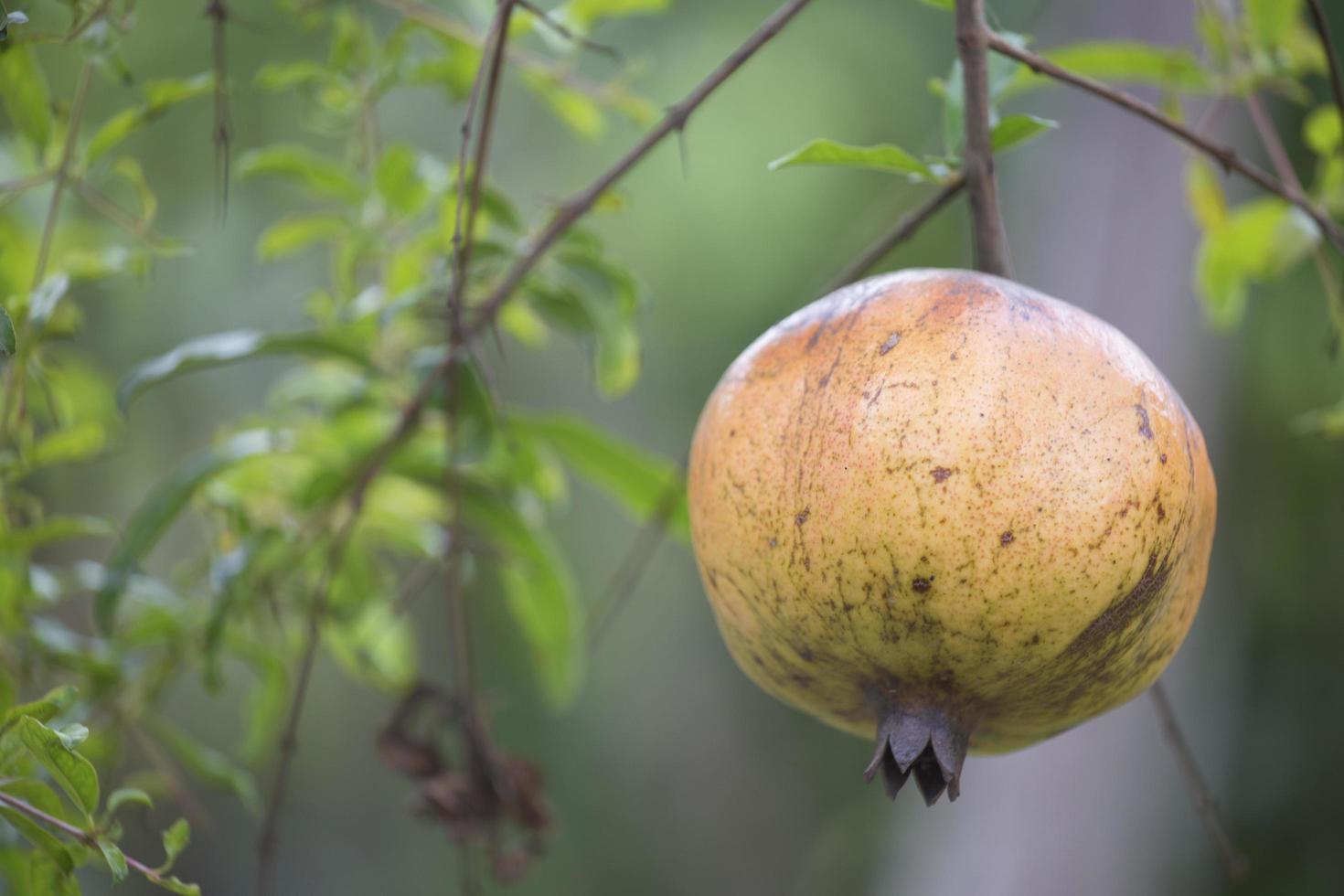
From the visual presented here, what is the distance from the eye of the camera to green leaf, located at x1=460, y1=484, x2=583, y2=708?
137cm

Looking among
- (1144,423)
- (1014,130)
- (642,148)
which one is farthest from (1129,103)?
(642,148)

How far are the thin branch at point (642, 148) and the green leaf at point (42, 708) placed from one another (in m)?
0.46

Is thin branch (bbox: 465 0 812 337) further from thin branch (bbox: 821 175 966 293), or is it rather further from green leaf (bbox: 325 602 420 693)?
green leaf (bbox: 325 602 420 693)

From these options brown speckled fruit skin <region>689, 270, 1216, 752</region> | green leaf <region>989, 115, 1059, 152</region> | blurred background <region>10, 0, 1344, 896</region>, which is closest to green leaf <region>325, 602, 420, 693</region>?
blurred background <region>10, 0, 1344, 896</region>

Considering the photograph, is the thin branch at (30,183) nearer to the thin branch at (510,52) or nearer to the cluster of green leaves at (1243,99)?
the thin branch at (510,52)

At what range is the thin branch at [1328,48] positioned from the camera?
916mm

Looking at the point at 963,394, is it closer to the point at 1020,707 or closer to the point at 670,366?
the point at 1020,707

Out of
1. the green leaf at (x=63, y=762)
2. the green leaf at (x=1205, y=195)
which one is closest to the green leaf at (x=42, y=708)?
the green leaf at (x=63, y=762)

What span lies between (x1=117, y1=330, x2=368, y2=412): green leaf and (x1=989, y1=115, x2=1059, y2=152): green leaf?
2.21 feet

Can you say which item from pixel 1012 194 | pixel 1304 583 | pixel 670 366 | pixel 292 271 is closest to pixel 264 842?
pixel 1012 194

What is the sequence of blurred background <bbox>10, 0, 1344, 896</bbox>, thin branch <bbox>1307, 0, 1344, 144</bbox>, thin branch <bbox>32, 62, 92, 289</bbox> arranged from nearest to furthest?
thin branch <bbox>1307, 0, 1344, 144</bbox> < thin branch <bbox>32, 62, 92, 289</bbox> < blurred background <bbox>10, 0, 1344, 896</bbox>

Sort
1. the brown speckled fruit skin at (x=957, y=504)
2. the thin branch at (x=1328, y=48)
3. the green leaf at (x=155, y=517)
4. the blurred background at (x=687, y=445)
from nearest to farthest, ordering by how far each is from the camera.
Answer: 1. the brown speckled fruit skin at (x=957, y=504)
2. the thin branch at (x=1328, y=48)
3. the green leaf at (x=155, y=517)
4. the blurred background at (x=687, y=445)

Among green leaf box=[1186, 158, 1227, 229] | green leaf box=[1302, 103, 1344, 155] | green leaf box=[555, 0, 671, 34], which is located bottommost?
green leaf box=[1186, 158, 1227, 229]

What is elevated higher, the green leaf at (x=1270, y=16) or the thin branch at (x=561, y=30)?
the green leaf at (x=1270, y=16)
